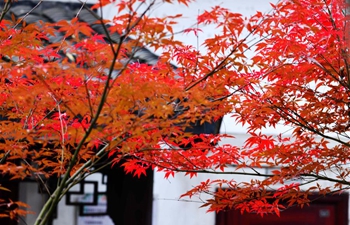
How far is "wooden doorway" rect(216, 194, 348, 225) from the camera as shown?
24.7ft

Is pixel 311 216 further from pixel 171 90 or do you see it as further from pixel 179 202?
pixel 171 90

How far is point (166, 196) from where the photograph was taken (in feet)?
23.7

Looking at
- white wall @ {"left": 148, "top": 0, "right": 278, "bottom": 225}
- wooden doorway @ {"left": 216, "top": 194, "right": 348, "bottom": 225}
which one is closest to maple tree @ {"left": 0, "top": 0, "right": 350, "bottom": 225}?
white wall @ {"left": 148, "top": 0, "right": 278, "bottom": 225}

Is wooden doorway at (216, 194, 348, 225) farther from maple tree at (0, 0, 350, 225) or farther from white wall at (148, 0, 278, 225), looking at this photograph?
maple tree at (0, 0, 350, 225)

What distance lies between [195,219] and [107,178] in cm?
184

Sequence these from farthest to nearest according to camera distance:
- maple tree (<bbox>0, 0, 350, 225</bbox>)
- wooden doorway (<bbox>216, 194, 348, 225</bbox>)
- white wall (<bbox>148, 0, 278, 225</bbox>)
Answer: wooden doorway (<bbox>216, 194, 348, 225</bbox>), white wall (<bbox>148, 0, 278, 225</bbox>), maple tree (<bbox>0, 0, 350, 225</bbox>)

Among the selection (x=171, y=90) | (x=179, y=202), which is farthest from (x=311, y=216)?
(x=171, y=90)

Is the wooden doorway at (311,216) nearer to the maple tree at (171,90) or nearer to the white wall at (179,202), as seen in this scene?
the white wall at (179,202)

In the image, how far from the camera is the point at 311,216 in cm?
761

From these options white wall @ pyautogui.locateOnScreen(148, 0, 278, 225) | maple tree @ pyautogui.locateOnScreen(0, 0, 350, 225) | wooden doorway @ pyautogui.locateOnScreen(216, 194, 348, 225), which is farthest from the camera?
wooden doorway @ pyautogui.locateOnScreen(216, 194, 348, 225)

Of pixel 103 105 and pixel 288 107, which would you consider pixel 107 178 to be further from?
pixel 103 105

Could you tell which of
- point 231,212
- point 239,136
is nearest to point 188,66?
point 239,136

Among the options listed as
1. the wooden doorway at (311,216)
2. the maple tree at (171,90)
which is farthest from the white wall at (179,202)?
the maple tree at (171,90)

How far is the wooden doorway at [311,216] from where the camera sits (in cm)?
752
